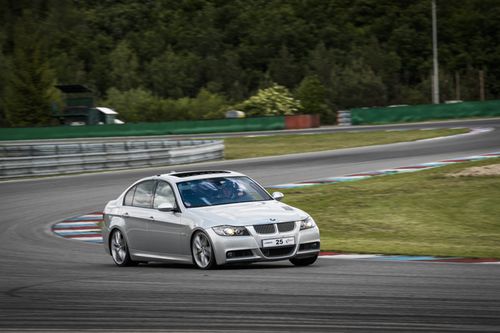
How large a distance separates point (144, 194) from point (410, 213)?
22.7ft

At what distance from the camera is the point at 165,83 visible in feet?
419

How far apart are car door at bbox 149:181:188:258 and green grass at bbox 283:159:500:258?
107 inches

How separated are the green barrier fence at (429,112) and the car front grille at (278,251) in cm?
4422

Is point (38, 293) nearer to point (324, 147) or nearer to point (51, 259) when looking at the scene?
point (51, 259)

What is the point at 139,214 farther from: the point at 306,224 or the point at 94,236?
the point at 94,236

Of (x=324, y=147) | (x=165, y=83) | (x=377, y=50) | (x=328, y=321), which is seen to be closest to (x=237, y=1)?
(x=165, y=83)

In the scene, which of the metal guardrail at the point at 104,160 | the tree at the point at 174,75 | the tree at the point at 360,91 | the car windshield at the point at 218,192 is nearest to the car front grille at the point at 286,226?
the car windshield at the point at 218,192

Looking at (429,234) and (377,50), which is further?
(377,50)

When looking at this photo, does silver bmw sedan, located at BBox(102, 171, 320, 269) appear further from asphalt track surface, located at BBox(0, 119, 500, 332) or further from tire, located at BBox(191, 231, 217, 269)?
asphalt track surface, located at BBox(0, 119, 500, 332)

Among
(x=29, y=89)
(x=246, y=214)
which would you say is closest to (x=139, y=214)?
(x=246, y=214)

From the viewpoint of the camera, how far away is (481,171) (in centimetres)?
2370

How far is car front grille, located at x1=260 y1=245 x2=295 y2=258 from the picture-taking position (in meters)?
11.6

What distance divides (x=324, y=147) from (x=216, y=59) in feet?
298

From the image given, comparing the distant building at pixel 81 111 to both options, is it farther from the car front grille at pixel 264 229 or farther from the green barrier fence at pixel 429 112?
the car front grille at pixel 264 229
